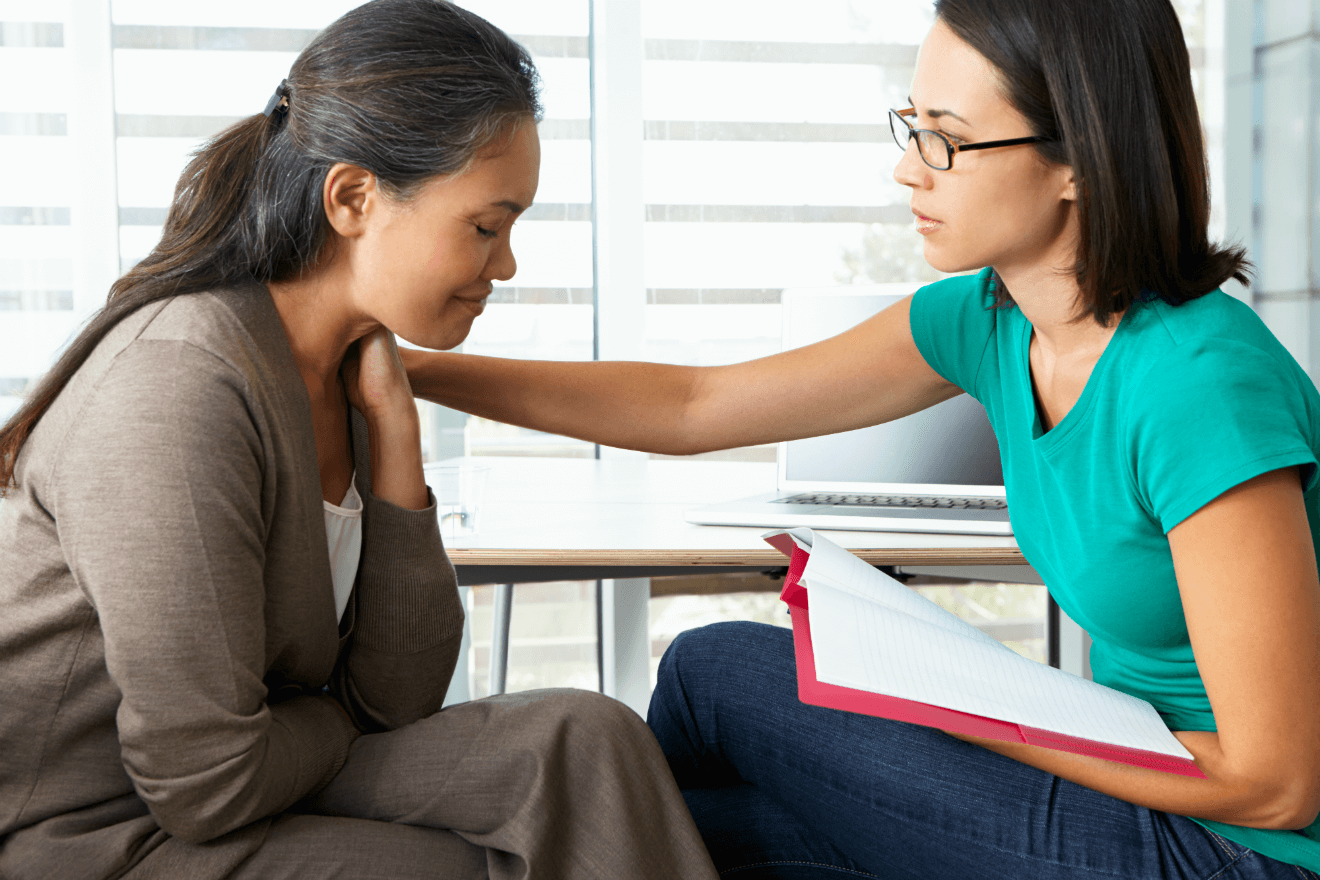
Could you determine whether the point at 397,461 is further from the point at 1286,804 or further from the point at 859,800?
the point at 1286,804

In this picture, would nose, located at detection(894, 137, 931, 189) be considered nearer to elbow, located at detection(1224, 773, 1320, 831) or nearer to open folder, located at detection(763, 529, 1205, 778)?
open folder, located at detection(763, 529, 1205, 778)

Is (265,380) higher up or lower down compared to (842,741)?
higher up

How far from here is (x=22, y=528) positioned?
752mm

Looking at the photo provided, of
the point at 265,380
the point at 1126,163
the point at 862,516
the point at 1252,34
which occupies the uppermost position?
the point at 1252,34

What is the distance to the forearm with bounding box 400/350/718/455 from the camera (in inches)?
47.7

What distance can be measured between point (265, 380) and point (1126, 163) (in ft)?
2.23

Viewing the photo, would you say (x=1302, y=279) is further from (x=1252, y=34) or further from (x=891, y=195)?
(x=891, y=195)

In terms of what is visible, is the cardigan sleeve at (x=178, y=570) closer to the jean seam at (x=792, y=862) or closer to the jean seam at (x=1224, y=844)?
the jean seam at (x=792, y=862)

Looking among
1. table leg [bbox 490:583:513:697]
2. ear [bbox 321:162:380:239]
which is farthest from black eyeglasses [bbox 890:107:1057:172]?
table leg [bbox 490:583:513:697]

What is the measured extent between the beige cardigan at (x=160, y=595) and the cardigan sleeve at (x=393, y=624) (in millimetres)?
102

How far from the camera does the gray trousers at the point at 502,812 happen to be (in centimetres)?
76

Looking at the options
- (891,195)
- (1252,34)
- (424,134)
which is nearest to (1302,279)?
(1252,34)

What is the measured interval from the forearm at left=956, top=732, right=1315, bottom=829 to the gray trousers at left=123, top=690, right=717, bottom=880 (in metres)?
0.30

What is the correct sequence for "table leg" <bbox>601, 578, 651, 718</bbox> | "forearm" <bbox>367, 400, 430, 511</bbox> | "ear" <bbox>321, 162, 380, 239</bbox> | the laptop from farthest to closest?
"table leg" <bbox>601, 578, 651, 718</bbox>, the laptop, "forearm" <bbox>367, 400, 430, 511</bbox>, "ear" <bbox>321, 162, 380, 239</bbox>
